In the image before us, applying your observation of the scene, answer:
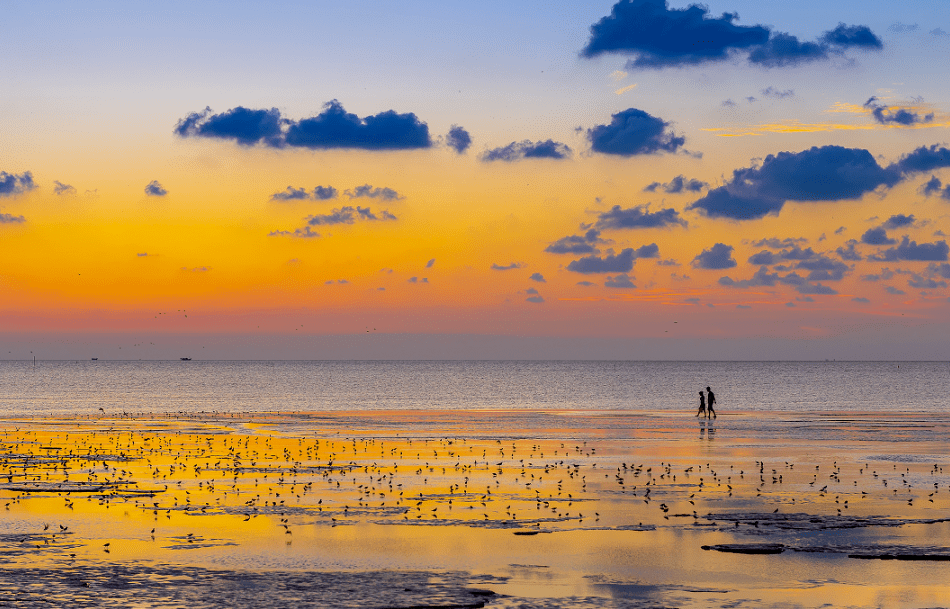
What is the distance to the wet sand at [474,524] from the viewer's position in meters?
18.1

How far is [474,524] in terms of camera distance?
81.9ft

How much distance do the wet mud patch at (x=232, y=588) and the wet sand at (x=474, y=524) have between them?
0.06 meters

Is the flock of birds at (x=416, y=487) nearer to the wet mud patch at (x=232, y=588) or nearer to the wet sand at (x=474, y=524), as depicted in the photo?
the wet sand at (x=474, y=524)

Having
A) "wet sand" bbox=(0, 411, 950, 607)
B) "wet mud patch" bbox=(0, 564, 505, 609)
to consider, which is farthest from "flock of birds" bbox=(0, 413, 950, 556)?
"wet mud patch" bbox=(0, 564, 505, 609)

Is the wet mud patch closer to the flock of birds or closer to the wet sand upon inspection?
the wet sand

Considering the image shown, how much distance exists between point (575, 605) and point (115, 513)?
48.2 ft

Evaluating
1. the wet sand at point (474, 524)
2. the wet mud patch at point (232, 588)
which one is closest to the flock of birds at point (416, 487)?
the wet sand at point (474, 524)

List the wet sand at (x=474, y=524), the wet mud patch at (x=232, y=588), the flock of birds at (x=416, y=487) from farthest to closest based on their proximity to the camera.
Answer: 1. the flock of birds at (x=416, y=487)
2. the wet sand at (x=474, y=524)
3. the wet mud patch at (x=232, y=588)

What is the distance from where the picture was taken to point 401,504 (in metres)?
28.2

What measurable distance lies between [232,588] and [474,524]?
26.6 ft

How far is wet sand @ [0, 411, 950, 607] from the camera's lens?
1811 centimetres

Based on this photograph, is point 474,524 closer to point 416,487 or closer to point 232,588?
point 416,487

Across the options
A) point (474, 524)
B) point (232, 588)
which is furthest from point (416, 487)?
point (232, 588)

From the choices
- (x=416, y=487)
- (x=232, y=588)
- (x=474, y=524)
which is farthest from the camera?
(x=416, y=487)
